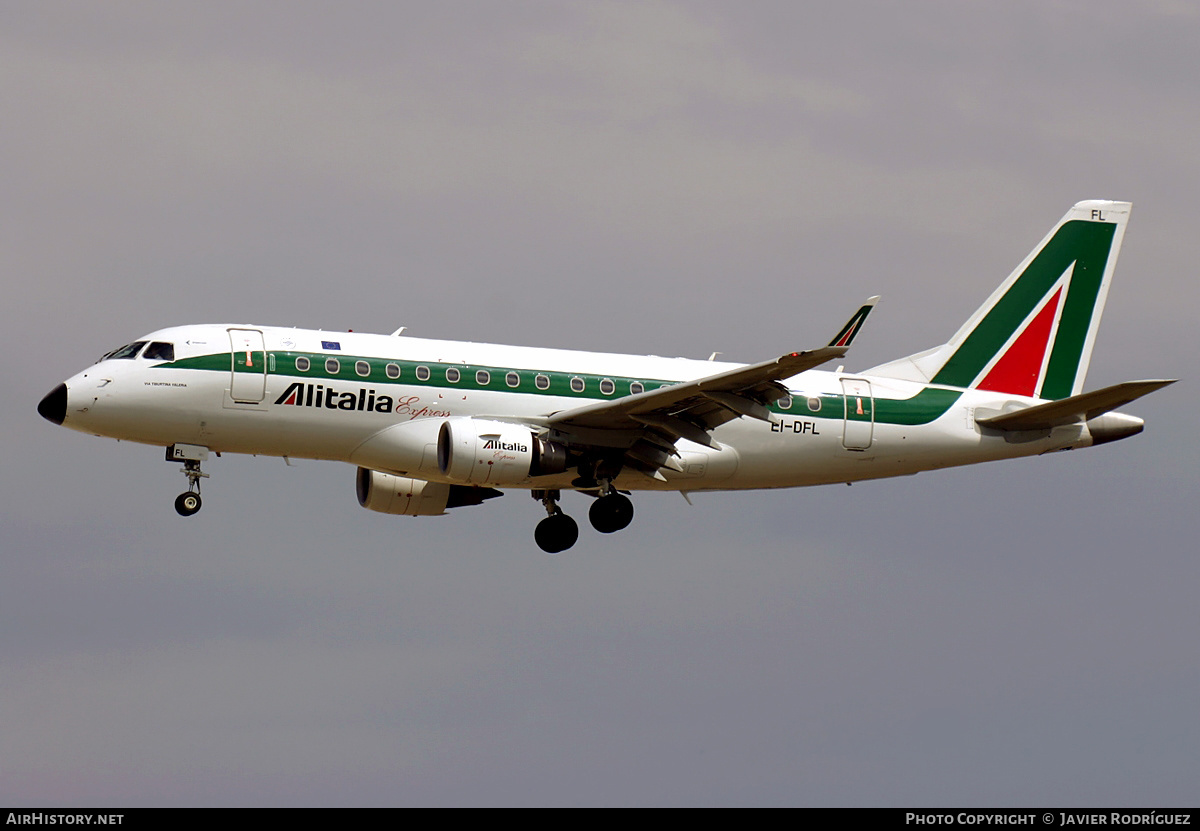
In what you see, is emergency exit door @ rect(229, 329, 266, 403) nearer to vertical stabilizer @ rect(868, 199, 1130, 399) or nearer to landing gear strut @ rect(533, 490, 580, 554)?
landing gear strut @ rect(533, 490, 580, 554)

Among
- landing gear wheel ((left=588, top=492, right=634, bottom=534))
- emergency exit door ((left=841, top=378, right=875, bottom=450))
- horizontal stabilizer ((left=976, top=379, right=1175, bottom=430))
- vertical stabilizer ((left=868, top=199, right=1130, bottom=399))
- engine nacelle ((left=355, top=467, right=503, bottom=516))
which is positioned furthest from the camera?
vertical stabilizer ((left=868, top=199, right=1130, bottom=399))

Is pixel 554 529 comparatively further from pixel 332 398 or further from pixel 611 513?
pixel 332 398

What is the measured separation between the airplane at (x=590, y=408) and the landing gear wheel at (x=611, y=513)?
6 centimetres

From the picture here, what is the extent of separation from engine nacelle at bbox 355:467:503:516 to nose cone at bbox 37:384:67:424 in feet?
28.6

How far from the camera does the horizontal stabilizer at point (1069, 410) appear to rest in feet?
138

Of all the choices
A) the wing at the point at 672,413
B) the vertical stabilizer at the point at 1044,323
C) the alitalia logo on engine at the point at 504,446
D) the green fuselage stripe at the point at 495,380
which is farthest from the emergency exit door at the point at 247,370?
the vertical stabilizer at the point at 1044,323

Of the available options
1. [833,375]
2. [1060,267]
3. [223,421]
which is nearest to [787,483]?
[833,375]

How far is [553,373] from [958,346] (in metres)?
12.0

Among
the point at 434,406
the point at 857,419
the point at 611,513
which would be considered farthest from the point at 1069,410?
the point at 434,406

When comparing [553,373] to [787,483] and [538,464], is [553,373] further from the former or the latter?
[787,483]

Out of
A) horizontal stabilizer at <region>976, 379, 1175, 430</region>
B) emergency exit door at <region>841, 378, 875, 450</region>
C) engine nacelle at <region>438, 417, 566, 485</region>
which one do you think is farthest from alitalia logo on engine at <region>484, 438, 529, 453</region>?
horizontal stabilizer at <region>976, 379, 1175, 430</region>

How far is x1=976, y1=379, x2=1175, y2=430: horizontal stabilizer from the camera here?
42094 mm

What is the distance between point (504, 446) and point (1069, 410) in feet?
48.7

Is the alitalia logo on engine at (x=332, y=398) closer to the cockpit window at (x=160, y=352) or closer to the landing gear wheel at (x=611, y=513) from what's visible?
the cockpit window at (x=160, y=352)
